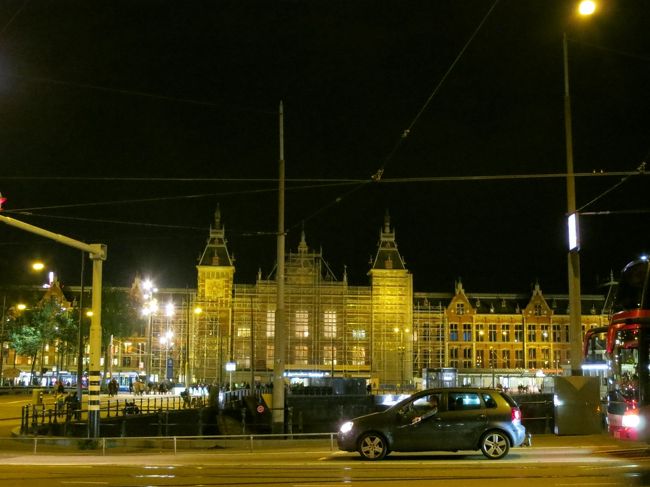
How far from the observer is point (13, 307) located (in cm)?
7569

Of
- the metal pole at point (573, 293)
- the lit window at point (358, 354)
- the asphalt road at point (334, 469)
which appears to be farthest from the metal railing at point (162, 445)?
the lit window at point (358, 354)

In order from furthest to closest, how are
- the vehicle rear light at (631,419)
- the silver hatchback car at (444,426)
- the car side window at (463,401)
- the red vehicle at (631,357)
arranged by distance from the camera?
the red vehicle at (631,357), the vehicle rear light at (631,419), the car side window at (463,401), the silver hatchback car at (444,426)

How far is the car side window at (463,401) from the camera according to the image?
16.5 m

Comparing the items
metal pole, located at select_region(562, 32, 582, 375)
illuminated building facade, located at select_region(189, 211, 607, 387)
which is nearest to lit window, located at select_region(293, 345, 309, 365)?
illuminated building facade, located at select_region(189, 211, 607, 387)

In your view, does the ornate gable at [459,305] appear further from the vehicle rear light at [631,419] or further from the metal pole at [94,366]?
the vehicle rear light at [631,419]

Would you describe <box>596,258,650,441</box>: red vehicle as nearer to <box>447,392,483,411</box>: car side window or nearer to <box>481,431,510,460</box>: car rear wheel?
<box>481,431,510,460</box>: car rear wheel

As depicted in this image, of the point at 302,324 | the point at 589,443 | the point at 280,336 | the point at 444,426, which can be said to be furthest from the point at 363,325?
the point at 444,426

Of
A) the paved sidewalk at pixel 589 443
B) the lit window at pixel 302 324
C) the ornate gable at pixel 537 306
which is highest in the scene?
the ornate gable at pixel 537 306

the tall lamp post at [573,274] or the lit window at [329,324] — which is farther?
the lit window at [329,324]

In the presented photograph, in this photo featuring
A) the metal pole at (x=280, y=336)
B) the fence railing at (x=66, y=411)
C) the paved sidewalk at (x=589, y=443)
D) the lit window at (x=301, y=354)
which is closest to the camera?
the paved sidewalk at (x=589, y=443)

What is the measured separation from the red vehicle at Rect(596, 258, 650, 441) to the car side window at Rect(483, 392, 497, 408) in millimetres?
3756

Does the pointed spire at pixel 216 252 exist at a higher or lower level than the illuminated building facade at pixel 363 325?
higher

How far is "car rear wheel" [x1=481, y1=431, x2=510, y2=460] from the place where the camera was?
53.7 feet

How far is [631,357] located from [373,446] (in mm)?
6714
